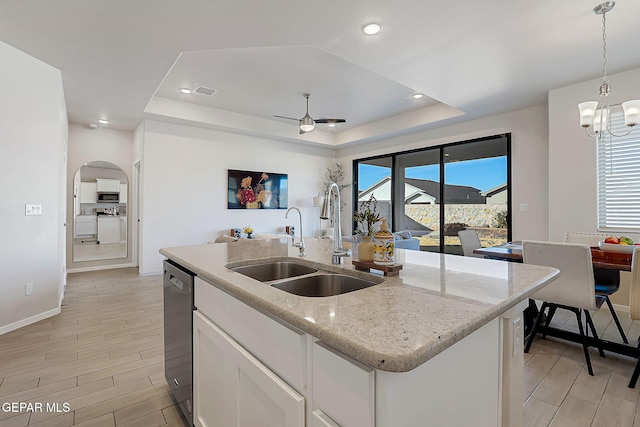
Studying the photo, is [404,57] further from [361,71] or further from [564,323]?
[564,323]

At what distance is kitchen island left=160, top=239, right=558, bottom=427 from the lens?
0.66 meters

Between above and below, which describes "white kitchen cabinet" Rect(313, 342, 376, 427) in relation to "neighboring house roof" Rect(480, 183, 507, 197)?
below

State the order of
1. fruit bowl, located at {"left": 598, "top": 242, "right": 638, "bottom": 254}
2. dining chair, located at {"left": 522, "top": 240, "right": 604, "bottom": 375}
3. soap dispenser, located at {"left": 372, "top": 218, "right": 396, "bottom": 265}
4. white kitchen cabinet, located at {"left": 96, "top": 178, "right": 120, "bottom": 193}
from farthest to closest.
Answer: white kitchen cabinet, located at {"left": 96, "top": 178, "right": 120, "bottom": 193} → fruit bowl, located at {"left": 598, "top": 242, "right": 638, "bottom": 254} → dining chair, located at {"left": 522, "top": 240, "right": 604, "bottom": 375} → soap dispenser, located at {"left": 372, "top": 218, "right": 396, "bottom": 265}

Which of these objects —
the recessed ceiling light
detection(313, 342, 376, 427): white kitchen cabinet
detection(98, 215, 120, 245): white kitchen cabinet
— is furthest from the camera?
detection(98, 215, 120, 245): white kitchen cabinet

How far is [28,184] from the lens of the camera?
3107mm

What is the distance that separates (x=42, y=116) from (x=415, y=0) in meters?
3.82

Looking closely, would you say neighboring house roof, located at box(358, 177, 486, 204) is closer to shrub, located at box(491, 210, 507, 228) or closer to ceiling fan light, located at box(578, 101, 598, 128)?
shrub, located at box(491, 210, 507, 228)

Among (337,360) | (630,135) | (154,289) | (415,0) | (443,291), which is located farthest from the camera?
(154,289)

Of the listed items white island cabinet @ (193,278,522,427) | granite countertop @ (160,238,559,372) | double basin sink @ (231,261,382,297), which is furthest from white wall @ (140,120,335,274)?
white island cabinet @ (193,278,522,427)

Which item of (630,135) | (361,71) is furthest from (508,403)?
(630,135)

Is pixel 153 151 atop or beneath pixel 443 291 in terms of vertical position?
atop

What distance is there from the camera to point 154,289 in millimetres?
4371

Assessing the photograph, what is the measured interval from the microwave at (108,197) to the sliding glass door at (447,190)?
5.43 m

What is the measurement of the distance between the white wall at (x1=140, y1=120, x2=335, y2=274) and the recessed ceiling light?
407 centimetres
